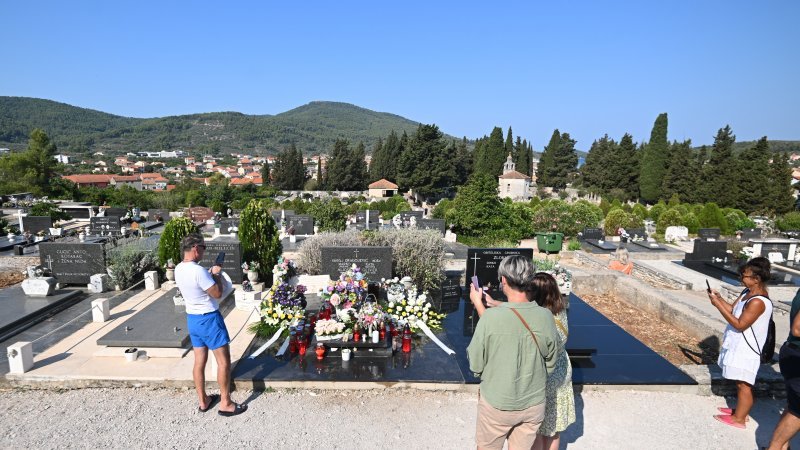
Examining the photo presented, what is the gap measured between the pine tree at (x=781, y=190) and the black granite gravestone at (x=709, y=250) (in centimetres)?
2717

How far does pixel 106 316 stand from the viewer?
23.0ft

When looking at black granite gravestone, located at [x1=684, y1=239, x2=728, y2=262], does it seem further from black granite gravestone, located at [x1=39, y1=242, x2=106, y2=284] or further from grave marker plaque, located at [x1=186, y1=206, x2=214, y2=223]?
grave marker plaque, located at [x1=186, y1=206, x2=214, y2=223]

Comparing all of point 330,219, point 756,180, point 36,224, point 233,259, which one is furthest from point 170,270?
point 756,180

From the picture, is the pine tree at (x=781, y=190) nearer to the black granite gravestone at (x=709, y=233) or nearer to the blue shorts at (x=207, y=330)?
the black granite gravestone at (x=709, y=233)

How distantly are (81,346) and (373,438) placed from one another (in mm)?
4539

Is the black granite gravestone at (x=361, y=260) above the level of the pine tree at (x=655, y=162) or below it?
below

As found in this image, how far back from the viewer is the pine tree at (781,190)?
33.4m

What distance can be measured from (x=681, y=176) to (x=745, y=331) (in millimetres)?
43670

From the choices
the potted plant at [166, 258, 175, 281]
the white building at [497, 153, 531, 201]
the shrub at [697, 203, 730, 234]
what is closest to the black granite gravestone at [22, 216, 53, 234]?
the potted plant at [166, 258, 175, 281]

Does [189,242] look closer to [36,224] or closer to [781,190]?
[36,224]

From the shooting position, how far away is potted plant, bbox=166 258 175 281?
8.90 metres

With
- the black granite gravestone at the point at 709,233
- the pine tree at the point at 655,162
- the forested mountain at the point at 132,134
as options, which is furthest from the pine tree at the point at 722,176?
the forested mountain at the point at 132,134

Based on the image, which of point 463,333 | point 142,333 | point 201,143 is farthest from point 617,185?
point 201,143

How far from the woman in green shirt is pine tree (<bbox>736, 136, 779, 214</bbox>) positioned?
41.3 metres
